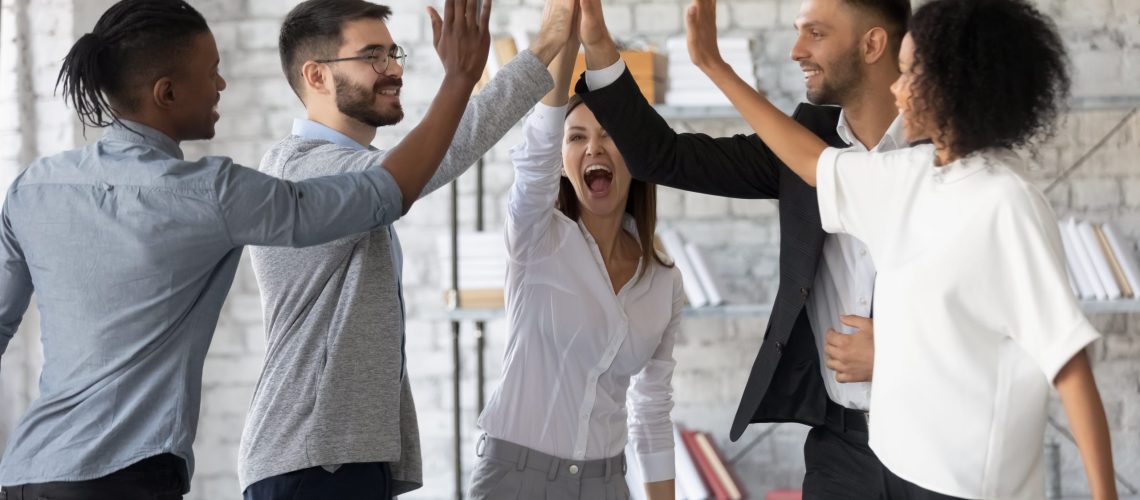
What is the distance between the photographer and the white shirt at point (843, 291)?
1.97 metres

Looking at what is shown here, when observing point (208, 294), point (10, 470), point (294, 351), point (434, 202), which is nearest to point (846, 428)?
point (294, 351)

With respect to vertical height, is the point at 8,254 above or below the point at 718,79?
below

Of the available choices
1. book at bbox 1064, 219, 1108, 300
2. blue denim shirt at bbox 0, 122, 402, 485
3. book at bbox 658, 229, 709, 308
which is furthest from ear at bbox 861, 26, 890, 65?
book at bbox 1064, 219, 1108, 300

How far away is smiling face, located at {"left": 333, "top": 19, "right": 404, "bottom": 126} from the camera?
1.92 m

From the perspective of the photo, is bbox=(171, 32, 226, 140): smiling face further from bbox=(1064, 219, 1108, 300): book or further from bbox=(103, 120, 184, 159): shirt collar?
bbox=(1064, 219, 1108, 300): book

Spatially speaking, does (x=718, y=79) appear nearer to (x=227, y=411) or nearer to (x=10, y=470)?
(x=10, y=470)

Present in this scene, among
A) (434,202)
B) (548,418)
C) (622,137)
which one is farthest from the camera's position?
(434,202)

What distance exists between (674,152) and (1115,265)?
1.89m

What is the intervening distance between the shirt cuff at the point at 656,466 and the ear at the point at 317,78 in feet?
3.22

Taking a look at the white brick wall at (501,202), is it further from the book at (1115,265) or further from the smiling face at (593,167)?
the smiling face at (593,167)

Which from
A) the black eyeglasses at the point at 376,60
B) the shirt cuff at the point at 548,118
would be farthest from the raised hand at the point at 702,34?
the black eyeglasses at the point at 376,60

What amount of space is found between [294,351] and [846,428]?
0.94 meters

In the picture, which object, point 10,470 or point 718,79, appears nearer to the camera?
point 10,470

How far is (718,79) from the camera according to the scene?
1.79 meters
